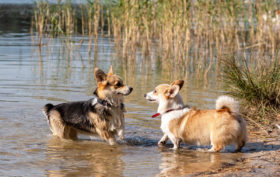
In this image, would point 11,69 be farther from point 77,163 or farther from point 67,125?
point 77,163

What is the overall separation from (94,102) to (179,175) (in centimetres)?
193

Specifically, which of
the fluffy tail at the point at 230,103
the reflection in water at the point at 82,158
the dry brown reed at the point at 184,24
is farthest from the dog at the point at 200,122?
the dry brown reed at the point at 184,24

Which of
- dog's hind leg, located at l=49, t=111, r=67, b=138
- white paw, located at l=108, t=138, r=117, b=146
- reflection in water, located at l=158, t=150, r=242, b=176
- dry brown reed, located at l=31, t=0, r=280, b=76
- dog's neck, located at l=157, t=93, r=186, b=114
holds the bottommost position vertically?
reflection in water, located at l=158, t=150, r=242, b=176

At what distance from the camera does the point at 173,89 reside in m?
5.24

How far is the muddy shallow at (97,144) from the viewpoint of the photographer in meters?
4.40

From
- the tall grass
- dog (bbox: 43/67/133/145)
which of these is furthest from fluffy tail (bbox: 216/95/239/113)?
the tall grass

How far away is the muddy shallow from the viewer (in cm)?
440

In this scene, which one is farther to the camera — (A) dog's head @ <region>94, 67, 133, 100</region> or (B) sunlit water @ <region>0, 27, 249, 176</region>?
(A) dog's head @ <region>94, 67, 133, 100</region>

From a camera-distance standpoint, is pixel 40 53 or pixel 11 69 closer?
pixel 11 69

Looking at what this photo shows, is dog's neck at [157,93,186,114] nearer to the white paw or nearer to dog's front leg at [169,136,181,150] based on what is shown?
dog's front leg at [169,136,181,150]

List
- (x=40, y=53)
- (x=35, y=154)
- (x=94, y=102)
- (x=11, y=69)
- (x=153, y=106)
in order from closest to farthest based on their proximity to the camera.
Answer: (x=35, y=154), (x=94, y=102), (x=153, y=106), (x=11, y=69), (x=40, y=53)

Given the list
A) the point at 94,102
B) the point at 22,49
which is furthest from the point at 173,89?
the point at 22,49

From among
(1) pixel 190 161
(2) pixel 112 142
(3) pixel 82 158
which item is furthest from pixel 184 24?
(3) pixel 82 158

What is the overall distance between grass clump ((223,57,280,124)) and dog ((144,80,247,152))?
64.9 inches
